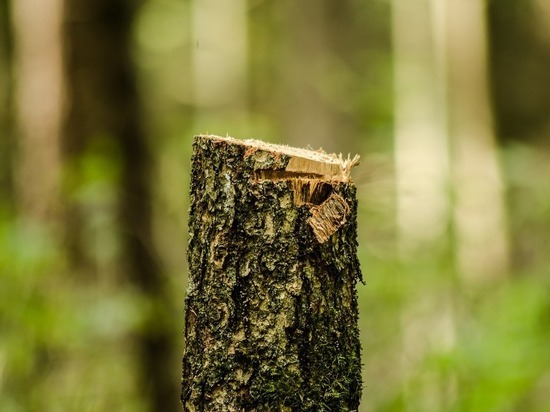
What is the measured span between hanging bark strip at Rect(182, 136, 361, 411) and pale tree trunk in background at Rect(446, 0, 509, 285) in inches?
334

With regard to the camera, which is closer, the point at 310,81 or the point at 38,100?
the point at 38,100

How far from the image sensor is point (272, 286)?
6.32 ft

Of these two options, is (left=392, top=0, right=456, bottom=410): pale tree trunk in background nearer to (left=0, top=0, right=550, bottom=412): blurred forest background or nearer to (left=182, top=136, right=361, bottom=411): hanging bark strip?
(left=0, top=0, right=550, bottom=412): blurred forest background

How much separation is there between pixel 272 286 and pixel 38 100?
390cm

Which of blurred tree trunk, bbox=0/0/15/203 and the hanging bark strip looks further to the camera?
blurred tree trunk, bbox=0/0/15/203

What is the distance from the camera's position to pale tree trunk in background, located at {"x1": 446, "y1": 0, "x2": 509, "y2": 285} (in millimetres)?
10984

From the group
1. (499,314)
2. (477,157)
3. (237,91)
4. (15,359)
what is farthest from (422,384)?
(237,91)

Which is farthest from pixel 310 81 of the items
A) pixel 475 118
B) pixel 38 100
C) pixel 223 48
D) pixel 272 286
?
pixel 223 48

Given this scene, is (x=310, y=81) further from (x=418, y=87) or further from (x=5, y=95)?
(x=418, y=87)

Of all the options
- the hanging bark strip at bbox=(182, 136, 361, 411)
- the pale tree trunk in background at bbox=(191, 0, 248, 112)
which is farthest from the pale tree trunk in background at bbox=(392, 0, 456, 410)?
the pale tree trunk in background at bbox=(191, 0, 248, 112)

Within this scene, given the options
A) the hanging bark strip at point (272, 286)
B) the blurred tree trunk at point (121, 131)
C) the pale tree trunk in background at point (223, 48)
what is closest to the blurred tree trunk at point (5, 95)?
the blurred tree trunk at point (121, 131)

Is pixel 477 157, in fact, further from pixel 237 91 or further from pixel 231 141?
pixel 237 91

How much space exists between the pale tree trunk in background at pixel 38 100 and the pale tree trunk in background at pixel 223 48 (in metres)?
18.4

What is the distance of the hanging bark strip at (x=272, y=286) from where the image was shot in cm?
192
